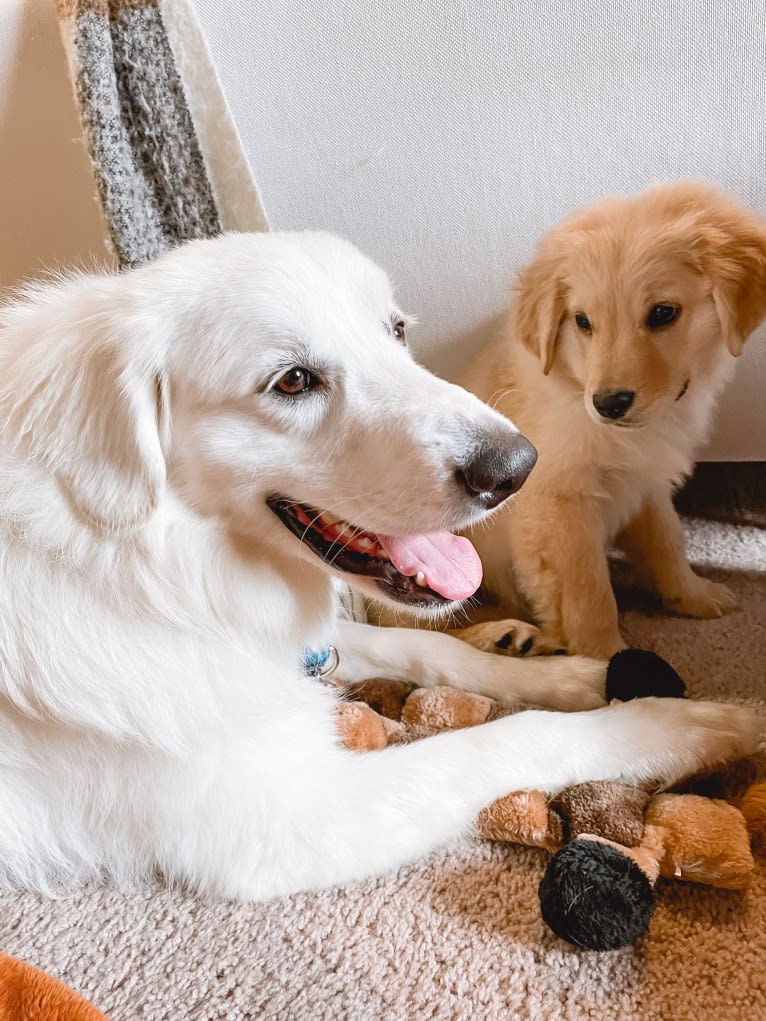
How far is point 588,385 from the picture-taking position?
1.52 meters

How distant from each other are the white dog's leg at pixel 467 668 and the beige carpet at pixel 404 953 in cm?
34

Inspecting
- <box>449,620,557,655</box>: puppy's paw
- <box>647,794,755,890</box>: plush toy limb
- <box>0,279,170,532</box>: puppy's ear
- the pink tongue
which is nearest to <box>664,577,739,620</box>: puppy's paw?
<box>449,620,557,655</box>: puppy's paw

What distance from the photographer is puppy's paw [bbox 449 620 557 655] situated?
1.68 metres

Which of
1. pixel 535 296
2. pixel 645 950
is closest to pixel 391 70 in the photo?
pixel 535 296

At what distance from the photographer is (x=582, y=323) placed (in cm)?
160

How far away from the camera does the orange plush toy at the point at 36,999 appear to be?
2.94 feet

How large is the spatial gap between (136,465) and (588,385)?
0.90m

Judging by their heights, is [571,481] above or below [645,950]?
above

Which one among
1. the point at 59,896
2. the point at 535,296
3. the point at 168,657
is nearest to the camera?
the point at 168,657

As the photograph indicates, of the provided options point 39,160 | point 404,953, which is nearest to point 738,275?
point 404,953

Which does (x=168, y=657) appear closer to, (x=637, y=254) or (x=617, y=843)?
(x=617, y=843)

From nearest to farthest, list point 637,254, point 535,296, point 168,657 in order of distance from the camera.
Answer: point 168,657, point 637,254, point 535,296

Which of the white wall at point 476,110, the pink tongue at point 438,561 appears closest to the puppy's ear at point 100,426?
the pink tongue at point 438,561

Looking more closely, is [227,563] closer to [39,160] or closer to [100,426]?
[100,426]
